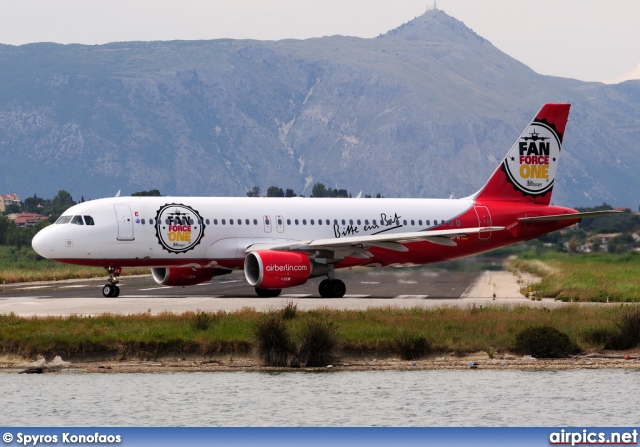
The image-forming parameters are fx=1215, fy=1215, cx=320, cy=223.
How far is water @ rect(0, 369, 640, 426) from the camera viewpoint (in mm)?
25188

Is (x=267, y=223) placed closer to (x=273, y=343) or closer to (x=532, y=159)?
(x=532, y=159)

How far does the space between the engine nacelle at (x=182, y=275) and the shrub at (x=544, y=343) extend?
1885 centimetres

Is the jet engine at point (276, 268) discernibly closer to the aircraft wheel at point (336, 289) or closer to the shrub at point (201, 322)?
the aircraft wheel at point (336, 289)

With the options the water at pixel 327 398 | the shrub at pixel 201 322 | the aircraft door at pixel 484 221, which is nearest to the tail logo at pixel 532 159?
the aircraft door at pixel 484 221

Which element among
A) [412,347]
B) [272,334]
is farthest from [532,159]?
[272,334]

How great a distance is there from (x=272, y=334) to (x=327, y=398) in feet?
16.7

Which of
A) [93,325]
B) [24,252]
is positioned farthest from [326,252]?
[24,252]

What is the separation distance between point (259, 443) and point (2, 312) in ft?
69.9

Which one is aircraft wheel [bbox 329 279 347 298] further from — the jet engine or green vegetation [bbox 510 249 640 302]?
green vegetation [bbox 510 249 640 302]

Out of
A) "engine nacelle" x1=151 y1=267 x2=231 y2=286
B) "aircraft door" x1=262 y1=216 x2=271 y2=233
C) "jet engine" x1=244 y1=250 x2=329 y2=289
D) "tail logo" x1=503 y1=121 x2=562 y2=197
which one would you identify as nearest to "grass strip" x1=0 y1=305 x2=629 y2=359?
"jet engine" x1=244 y1=250 x2=329 y2=289

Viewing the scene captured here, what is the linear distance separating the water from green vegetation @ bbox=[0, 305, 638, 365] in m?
1.67

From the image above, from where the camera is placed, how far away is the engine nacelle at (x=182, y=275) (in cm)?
4925

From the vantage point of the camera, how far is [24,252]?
108 m

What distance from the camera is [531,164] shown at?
183 feet
